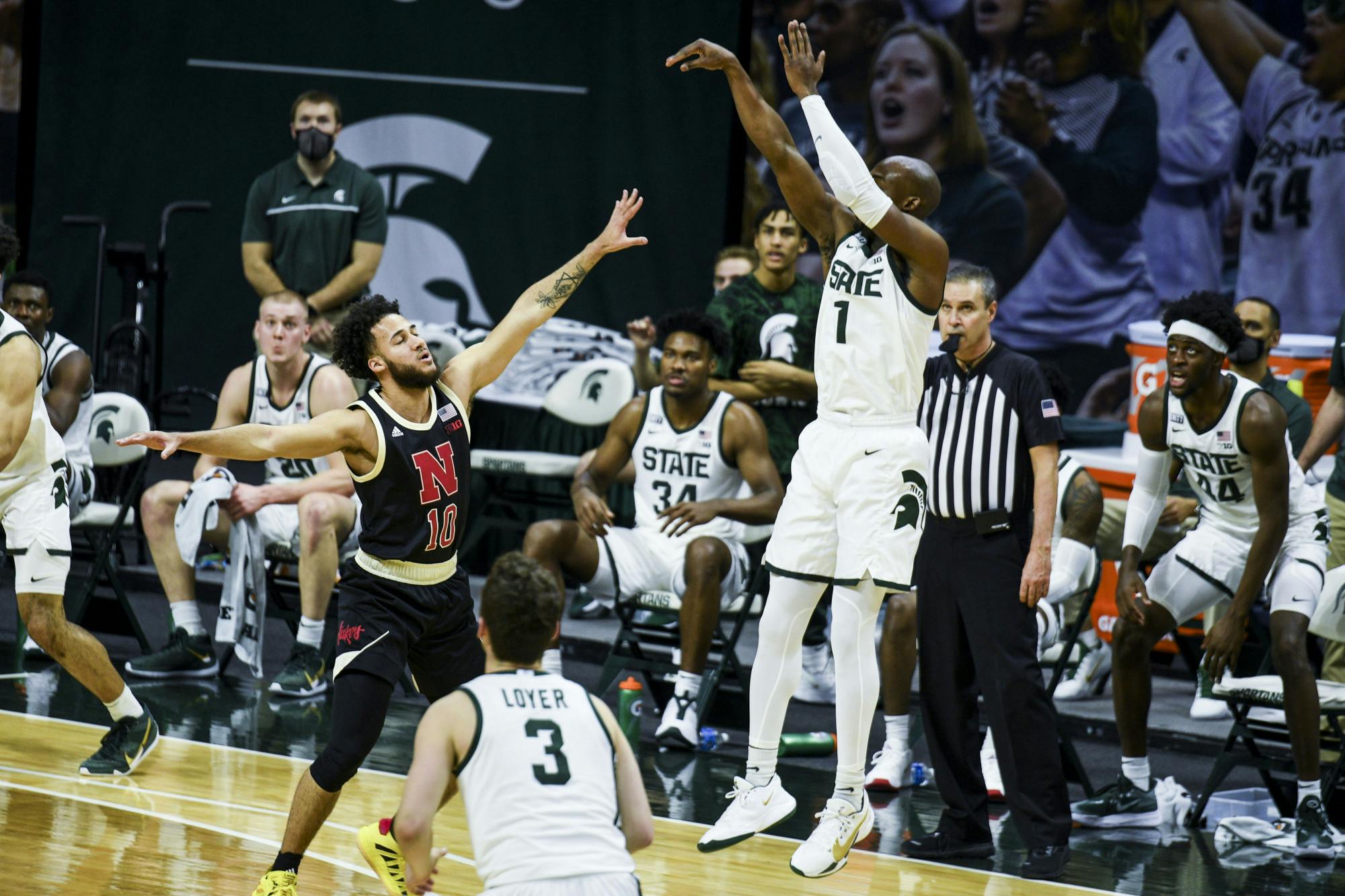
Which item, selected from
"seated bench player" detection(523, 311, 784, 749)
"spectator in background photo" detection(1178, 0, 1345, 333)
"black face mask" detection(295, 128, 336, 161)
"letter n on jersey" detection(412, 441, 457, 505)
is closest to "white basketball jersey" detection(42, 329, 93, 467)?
"black face mask" detection(295, 128, 336, 161)

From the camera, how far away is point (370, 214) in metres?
8.31

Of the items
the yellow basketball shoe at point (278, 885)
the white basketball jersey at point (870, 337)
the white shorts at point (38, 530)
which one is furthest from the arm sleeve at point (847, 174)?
the white shorts at point (38, 530)

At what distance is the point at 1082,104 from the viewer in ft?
29.2

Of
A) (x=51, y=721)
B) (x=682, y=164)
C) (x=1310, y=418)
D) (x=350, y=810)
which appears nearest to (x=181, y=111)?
(x=682, y=164)

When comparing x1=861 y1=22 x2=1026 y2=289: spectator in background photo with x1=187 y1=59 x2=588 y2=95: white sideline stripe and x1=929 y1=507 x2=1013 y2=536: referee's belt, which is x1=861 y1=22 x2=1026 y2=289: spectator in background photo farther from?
x1=929 y1=507 x2=1013 y2=536: referee's belt

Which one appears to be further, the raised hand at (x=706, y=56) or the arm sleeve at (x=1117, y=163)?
the arm sleeve at (x=1117, y=163)

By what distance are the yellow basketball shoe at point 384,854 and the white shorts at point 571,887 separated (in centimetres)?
109

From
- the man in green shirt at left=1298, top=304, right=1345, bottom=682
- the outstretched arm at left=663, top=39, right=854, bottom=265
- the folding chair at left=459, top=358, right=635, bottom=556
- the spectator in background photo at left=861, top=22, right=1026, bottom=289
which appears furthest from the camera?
the spectator in background photo at left=861, top=22, right=1026, bottom=289

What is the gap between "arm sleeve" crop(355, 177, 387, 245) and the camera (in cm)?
830

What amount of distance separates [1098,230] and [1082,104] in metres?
0.65

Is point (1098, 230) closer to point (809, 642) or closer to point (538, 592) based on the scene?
point (809, 642)

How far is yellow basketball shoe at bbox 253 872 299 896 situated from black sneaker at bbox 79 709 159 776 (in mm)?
1563

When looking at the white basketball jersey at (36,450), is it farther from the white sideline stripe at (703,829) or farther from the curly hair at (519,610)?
the curly hair at (519,610)

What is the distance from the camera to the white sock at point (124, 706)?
592cm
